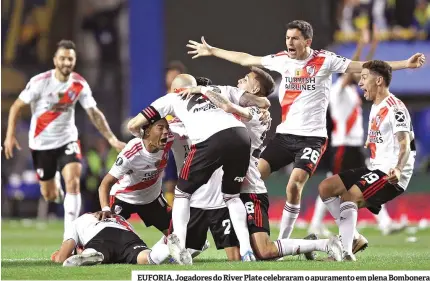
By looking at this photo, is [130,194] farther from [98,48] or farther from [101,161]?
[98,48]

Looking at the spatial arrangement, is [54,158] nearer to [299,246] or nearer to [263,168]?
[263,168]

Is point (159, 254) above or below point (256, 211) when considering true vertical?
below

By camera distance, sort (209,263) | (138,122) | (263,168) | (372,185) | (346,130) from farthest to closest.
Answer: (346,130), (263,168), (372,185), (209,263), (138,122)

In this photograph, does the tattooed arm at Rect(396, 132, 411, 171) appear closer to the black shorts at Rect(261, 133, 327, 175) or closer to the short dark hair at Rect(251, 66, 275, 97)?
the black shorts at Rect(261, 133, 327, 175)

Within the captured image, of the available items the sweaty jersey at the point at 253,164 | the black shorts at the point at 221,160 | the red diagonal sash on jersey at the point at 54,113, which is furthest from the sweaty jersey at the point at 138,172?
the red diagonal sash on jersey at the point at 54,113

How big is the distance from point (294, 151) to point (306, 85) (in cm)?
71

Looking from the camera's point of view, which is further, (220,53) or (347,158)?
(347,158)

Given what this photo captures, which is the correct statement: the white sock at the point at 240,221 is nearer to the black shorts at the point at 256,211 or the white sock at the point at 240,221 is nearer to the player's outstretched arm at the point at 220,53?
the black shorts at the point at 256,211

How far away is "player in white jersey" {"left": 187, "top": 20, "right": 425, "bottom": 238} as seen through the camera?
1166 centimetres

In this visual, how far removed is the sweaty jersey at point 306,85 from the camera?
466 inches

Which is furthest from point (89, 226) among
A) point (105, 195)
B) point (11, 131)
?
point (11, 131)

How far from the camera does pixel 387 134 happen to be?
36.1ft

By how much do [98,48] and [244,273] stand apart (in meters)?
16.7

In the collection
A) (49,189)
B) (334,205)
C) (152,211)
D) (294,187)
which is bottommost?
(49,189)
